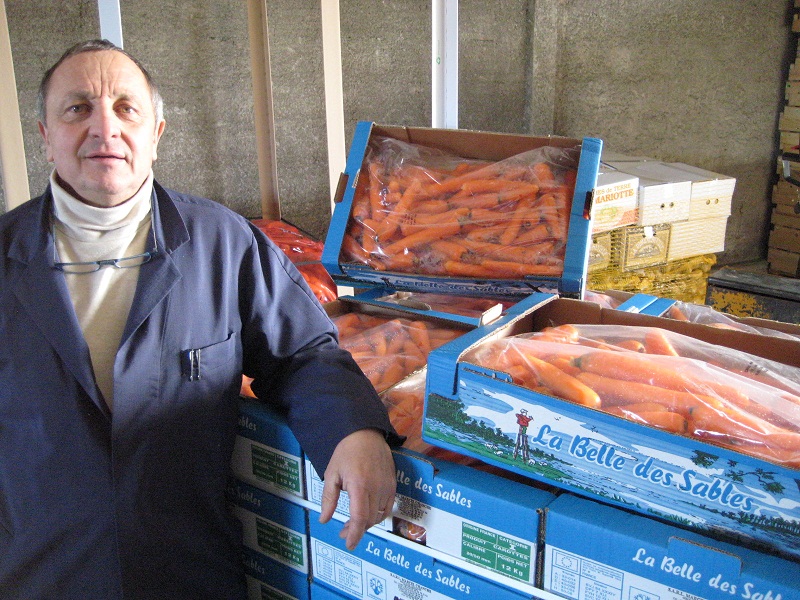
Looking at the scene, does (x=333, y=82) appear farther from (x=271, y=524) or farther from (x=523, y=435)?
(x=523, y=435)

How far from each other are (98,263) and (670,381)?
111 centimetres

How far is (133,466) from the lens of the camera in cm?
145

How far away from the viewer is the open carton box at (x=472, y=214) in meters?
2.09

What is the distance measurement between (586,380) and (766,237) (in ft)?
23.8

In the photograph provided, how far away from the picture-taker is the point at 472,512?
1.31 metres

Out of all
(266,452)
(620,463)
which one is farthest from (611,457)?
(266,452)

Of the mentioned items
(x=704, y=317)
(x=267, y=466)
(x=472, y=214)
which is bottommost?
(x=267, y=466)

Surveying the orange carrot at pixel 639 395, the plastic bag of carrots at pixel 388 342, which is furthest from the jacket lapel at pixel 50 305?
the orange carrot at pixel 639 395

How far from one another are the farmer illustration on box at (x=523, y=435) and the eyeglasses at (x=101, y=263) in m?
0.81

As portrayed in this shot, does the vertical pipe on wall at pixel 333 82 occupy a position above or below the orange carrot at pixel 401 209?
above

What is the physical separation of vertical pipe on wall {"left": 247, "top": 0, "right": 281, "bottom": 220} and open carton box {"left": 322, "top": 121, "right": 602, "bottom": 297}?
185cm

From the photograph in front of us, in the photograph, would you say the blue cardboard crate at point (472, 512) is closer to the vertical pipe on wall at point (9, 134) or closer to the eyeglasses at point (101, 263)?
the eyeglasses at point (101, 263)

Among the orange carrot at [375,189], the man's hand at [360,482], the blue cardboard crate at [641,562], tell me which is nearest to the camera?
the blue cardboard crate at [641,562]

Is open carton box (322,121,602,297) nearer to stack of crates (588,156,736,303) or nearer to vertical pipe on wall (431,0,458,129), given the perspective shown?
vertical pipe on wall (431,0,458,129)
